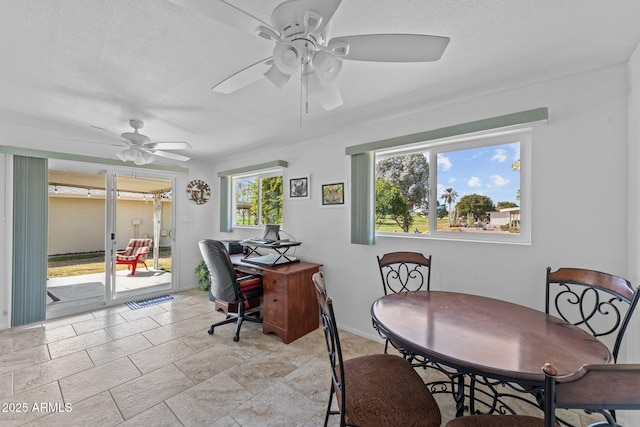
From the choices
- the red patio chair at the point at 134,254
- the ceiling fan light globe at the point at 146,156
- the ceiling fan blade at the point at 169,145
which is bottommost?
the red patio chair at the point at 134,254

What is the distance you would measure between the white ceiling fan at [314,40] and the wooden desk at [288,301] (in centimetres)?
203

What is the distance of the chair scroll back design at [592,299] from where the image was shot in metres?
1.47

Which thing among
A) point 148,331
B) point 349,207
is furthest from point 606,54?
point 148,331

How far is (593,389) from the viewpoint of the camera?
2.24ft

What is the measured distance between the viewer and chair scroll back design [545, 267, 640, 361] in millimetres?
1467

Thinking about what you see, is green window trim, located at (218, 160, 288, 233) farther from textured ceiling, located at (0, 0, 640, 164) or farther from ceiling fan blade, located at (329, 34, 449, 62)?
ceiling fan blade, located at (329, 34, 449, 62)

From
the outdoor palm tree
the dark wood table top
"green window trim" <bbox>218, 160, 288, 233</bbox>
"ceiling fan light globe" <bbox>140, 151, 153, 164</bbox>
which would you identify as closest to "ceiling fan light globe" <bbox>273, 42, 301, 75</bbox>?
the dark wood table top

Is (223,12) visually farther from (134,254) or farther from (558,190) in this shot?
(134,254)

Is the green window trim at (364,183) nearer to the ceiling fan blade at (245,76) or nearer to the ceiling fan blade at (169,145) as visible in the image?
the ceiling fan blade at (245,76)

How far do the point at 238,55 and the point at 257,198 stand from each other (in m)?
2.79

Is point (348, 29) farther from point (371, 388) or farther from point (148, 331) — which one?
point (148, 331)

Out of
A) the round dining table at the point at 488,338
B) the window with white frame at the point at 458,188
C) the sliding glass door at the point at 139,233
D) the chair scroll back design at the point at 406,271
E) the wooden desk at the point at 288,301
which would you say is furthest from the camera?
the sliding glass door at the point at 139,233

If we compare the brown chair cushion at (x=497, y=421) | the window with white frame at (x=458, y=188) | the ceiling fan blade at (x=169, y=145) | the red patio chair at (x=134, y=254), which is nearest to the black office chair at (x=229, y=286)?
the ceiling fan blade at (x=169, y=145)

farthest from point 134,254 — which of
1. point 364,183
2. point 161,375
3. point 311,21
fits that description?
point 311,21
